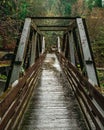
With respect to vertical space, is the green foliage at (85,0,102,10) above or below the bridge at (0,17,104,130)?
above

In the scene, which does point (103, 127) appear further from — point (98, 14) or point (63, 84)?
point (98, 14)

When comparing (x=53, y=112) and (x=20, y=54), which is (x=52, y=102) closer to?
(x=53, y=112)

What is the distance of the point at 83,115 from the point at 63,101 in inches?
65.9

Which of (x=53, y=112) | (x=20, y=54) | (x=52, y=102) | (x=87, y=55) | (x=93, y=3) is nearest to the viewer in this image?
(x=53, y=112)

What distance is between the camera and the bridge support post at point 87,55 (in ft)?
24.3

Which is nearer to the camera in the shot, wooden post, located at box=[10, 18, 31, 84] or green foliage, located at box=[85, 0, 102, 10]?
wooden post, located at box=[10, 18, 31, 84]

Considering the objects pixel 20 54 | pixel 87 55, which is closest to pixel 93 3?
pixel 87 55

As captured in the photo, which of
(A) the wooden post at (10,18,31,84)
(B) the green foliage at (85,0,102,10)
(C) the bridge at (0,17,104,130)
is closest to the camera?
(C) the bridge at (0,17,104,130)

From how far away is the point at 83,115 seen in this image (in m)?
7.18

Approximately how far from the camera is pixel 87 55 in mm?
8227

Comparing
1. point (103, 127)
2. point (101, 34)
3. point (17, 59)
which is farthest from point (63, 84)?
point (101, 34)

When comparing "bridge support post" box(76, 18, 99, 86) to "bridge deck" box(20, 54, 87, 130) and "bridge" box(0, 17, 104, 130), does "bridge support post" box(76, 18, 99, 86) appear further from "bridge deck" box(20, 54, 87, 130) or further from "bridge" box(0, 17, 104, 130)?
"bridge deck" box(20, 54, 87, 130)

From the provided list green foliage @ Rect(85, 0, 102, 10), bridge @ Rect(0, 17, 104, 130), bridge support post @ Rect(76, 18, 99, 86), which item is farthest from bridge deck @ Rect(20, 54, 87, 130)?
green foliage @ Rect(85, 0, 102, 10)

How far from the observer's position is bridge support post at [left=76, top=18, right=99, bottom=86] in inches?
292
